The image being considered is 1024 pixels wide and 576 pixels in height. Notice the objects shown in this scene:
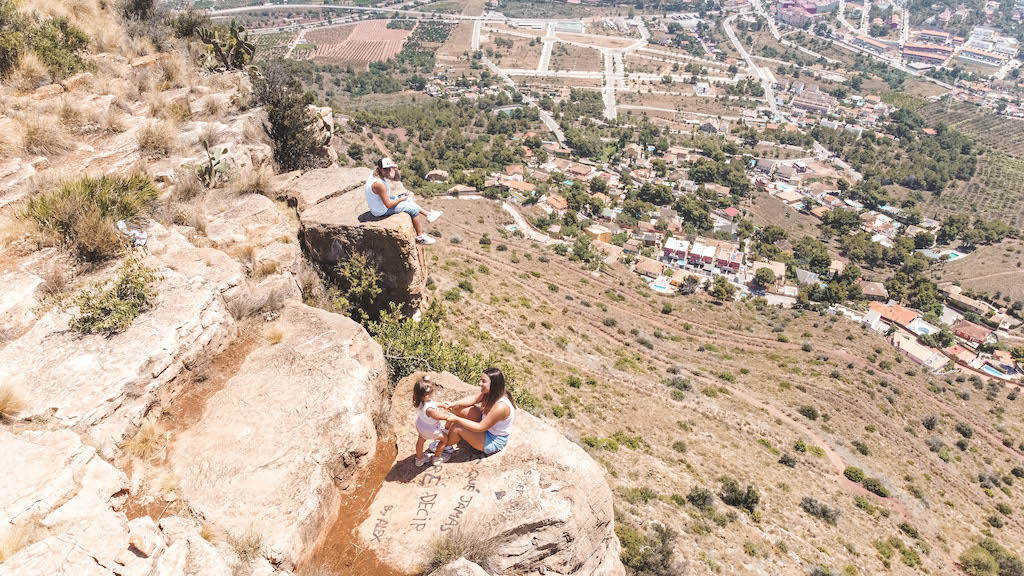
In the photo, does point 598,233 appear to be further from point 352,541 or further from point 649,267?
point 352,541

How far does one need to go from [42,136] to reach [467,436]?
10999 mm

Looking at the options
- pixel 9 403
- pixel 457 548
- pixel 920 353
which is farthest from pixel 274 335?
pixel 920 353

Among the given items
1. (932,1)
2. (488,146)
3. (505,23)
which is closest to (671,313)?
(488,146)

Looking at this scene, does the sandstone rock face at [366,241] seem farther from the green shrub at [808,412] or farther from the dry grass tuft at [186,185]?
the green shrub at [808,412]

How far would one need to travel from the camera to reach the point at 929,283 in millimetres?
55000

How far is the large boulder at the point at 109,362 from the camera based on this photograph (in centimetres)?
580

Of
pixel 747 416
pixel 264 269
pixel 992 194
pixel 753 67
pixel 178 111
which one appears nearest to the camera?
pixel 264 269

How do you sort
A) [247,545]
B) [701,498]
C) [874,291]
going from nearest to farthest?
[247,545]
[701,498]
[874,291]

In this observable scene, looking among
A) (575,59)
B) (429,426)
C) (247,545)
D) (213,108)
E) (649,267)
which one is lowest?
(649,267)

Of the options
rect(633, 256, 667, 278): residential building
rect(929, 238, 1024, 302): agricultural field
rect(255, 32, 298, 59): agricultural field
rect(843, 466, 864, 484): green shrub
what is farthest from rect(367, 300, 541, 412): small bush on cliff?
rect(255, 32, 298, 59): agricultural field

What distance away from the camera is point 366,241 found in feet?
35.3

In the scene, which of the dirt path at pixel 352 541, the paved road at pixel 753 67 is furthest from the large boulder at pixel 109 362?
the paved road at pixel 753 67

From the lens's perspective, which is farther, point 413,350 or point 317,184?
point 317,184

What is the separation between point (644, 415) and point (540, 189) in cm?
4872
